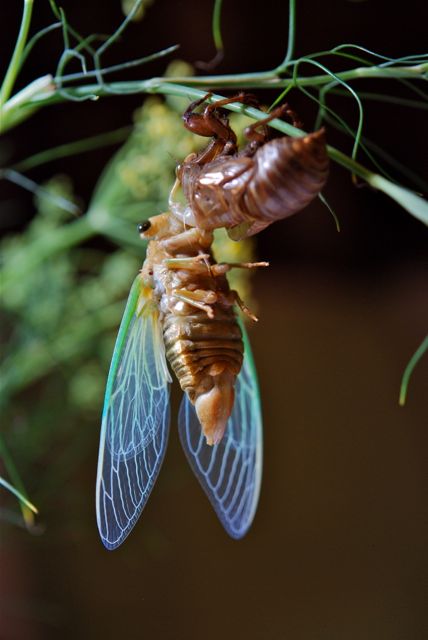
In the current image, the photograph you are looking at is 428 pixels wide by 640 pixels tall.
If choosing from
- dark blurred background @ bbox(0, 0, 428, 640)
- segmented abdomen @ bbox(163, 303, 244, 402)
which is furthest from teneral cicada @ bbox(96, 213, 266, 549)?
dark blurred background @ bbox(0, 0, 428, 640)

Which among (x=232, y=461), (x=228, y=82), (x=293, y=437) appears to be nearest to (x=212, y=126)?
(x=228, y=82)

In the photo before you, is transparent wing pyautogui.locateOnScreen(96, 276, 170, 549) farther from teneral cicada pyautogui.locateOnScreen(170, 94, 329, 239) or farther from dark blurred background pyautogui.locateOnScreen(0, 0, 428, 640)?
dark blurred background pyautogui.locateOnScreen(0, 0, 428, 640)

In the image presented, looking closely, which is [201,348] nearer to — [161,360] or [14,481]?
[161,360]

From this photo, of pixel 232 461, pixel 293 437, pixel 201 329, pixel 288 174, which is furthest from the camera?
pixel 293 437

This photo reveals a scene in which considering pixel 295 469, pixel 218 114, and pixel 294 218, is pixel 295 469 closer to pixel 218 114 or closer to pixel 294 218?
pixel 294 218

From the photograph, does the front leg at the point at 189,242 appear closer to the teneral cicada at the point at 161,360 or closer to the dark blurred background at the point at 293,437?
the teneral cicada at the point at 161,360

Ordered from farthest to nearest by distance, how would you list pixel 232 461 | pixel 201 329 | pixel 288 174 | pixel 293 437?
pixel 293 437 < pixel 232 461 < pixel 201 329 < pixel 288 174

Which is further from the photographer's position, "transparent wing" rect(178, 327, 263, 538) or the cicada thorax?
"transparent wing" rect(178, 327, 263, 538)
